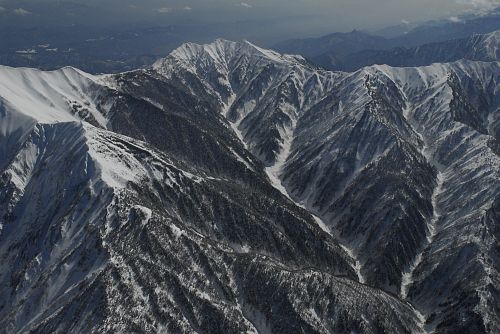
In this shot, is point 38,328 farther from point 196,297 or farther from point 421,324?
point 421,324

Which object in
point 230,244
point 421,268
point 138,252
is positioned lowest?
point 421,268

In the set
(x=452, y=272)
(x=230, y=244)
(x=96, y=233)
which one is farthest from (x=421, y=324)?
(x=96, y=233)

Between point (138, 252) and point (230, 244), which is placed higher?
point (138, 252)

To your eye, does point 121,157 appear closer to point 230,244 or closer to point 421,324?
point 230,244

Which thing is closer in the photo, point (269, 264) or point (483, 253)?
point (269, 264)

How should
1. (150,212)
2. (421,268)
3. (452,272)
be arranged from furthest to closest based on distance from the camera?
(421,268), (452,272), (150,212)

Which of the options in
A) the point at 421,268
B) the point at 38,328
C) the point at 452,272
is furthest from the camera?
the point at 421,268

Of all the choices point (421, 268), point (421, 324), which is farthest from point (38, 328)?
point (421, 268)

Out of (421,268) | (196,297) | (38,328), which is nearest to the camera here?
(38,328)

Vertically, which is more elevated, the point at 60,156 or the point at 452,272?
the point at 60,156
